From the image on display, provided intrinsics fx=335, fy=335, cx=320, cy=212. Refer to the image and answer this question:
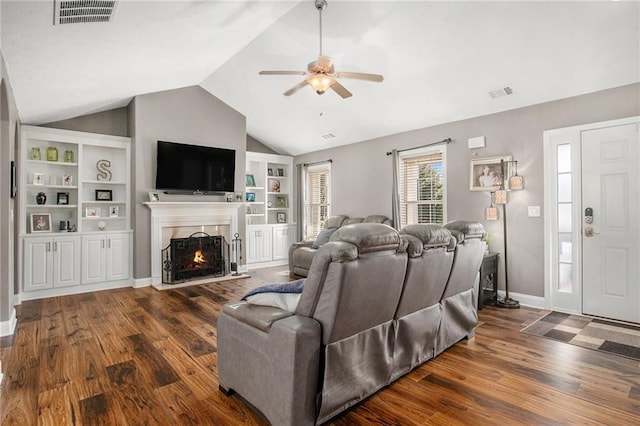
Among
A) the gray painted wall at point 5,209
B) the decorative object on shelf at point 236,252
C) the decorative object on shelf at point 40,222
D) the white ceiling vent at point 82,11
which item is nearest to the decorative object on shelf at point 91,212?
the decorative object on shelf at point 40,222

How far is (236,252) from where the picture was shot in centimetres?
648

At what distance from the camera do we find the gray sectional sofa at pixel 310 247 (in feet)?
19.4

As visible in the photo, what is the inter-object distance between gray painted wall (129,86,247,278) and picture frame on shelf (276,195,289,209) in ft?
5.33

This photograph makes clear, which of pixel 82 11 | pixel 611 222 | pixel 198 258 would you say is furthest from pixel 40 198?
pixel 611 222

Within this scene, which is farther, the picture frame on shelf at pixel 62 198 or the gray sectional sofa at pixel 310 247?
the gray sectional sofa at pixel 310 247

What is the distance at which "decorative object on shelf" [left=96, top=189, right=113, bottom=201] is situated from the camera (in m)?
5.49

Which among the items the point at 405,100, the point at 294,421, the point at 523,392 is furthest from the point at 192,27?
the point at 523,392

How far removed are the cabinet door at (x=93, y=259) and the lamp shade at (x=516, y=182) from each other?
5.98m

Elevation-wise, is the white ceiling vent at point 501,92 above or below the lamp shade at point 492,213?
above

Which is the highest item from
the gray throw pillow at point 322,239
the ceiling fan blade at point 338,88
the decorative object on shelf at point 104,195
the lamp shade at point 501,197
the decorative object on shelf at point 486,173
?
the ceiling fan blade at point 338,88

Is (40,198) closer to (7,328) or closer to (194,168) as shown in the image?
(194,168)

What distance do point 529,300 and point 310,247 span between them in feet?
11.5

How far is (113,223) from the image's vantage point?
575 cm

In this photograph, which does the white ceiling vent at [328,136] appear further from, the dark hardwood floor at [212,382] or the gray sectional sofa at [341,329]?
the gray sectional sofa at [341,329]
